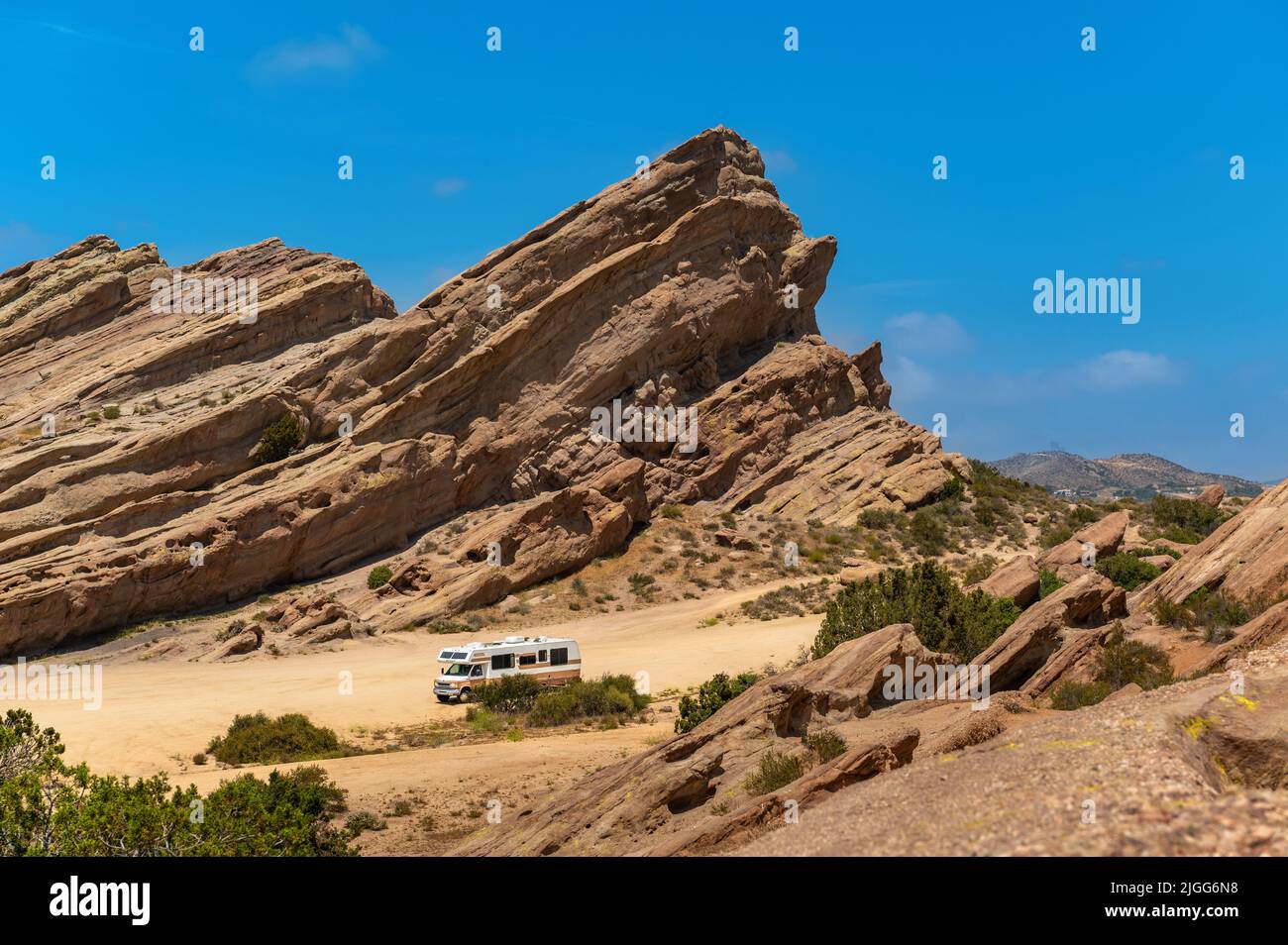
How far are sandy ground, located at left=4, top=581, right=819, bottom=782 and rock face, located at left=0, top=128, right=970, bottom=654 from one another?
5.61 metres

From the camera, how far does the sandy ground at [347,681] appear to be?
72.9ft

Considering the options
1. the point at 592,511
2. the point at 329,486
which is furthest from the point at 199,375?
the point at 592,511

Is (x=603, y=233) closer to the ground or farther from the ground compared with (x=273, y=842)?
farther from the ground

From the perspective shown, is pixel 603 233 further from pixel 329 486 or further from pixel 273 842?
pixel 273 842

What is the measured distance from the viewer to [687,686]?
29062 millimetres

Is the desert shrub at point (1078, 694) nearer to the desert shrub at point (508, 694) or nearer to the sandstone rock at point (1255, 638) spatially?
the sandstone rock at point (1255, 638)

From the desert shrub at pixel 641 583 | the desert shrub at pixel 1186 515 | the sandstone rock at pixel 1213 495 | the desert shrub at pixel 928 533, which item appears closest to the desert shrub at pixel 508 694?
the desert shrub at pixel 641 583

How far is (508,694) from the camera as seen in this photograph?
89.0ft

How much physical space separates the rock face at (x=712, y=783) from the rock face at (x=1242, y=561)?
8.38 m

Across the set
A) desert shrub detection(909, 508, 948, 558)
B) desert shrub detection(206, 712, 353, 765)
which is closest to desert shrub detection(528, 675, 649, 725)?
desert shrub detection(206, 712, 353, 765)

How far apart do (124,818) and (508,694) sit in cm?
1678

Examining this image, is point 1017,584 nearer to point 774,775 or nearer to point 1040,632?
point 1040,632
